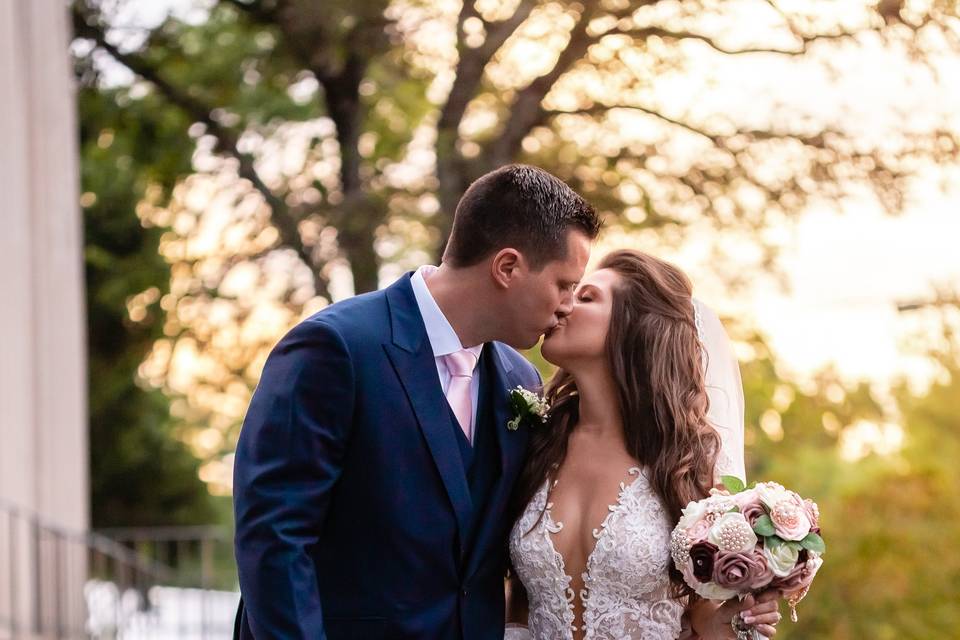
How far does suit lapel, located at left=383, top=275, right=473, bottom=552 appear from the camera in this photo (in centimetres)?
364

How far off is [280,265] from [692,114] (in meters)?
4.91

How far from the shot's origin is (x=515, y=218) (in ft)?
12.2

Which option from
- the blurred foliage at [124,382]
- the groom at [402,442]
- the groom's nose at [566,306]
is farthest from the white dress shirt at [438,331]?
the blurred foliage at [124,382]

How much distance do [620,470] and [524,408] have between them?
446 mm

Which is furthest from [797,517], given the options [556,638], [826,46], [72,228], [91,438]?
[91,438]

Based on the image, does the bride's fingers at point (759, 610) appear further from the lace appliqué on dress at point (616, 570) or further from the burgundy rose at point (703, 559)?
the lace appliqué on dress at point (616, 570)

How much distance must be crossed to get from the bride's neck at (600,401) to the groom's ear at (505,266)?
2.42ft

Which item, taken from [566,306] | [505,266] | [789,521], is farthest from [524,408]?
[789,521]

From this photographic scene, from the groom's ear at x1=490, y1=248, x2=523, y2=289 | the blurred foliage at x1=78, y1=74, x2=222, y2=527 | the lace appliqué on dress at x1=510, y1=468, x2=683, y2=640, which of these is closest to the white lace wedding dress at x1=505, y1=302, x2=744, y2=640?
the lace appliqué on dress at x1=510, y1=468, x2=683, y2=640

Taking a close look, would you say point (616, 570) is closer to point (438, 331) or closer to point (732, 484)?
point (732, 484)

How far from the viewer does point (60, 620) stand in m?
12.7

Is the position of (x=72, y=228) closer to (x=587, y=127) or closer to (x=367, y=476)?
(x=587, y=127)

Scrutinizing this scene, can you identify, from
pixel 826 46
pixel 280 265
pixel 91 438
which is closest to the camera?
pixel 826 46

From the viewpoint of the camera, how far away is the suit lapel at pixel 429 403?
3641mm
